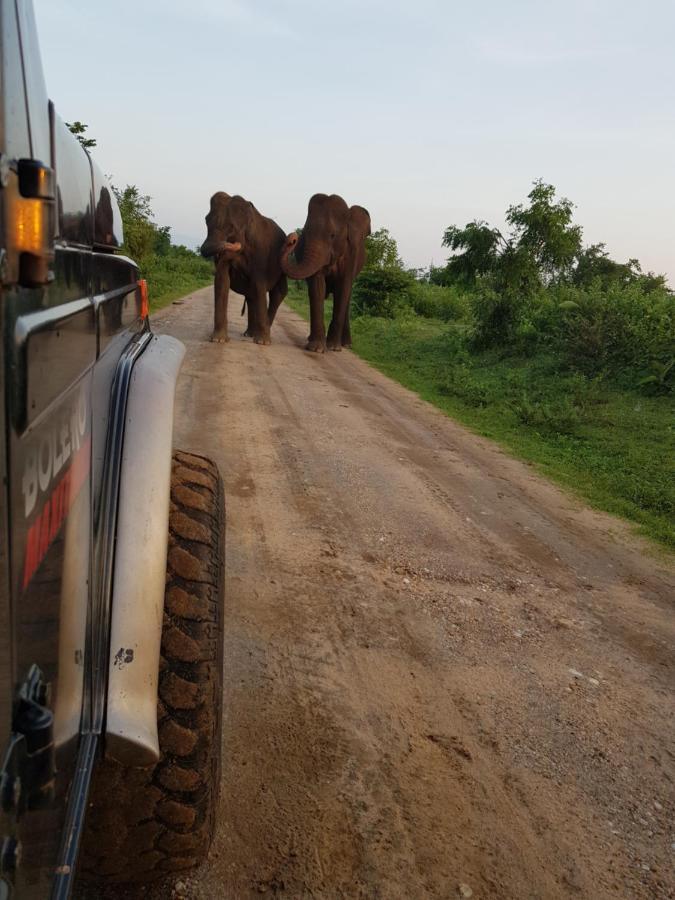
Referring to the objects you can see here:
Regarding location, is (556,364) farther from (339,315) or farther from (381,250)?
(381,250)

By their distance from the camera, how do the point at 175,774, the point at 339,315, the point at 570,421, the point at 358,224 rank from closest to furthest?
the point at 175,774 → the point at 570,421 → the point at 339,315 → the point at 358,224

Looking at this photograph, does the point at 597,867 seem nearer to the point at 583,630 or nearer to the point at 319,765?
the point at 319,765

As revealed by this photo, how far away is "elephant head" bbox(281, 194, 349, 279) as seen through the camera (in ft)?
50.0

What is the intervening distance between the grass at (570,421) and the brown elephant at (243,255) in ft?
8.75

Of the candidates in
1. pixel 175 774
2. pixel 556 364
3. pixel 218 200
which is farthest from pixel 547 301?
pixel 175 774

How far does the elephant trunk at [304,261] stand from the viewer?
15.2 m

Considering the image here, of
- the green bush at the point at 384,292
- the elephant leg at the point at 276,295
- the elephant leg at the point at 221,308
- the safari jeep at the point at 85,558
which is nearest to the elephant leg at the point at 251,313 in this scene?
the elephant leg at the point at 221,308

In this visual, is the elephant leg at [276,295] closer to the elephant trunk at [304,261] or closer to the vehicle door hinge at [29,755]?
the elephant trunk at [304,261]

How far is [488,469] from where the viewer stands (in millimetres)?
6719

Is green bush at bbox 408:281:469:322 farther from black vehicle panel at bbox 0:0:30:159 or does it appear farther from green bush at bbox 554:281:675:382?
black vehicle panel at bbox 0:0:30:159

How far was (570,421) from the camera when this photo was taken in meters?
8.69

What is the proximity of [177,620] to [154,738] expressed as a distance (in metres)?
0.39

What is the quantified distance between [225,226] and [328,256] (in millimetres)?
2370

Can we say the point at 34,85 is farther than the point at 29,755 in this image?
Yes
